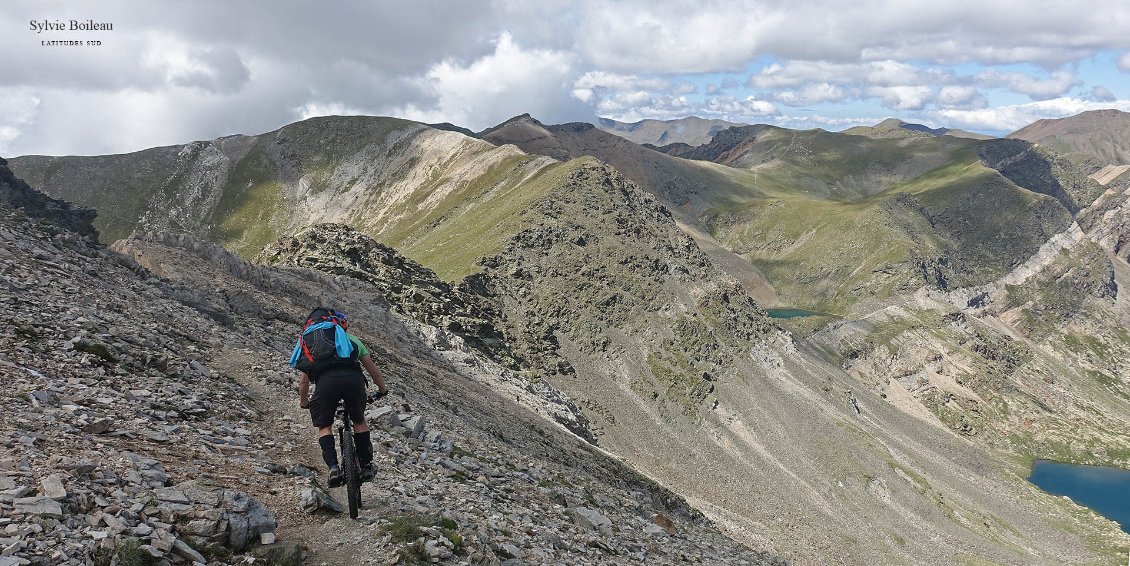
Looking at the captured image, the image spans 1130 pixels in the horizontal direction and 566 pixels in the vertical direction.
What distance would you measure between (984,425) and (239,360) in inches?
8075

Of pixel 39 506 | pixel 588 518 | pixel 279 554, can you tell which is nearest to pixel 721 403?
pixel 588 518

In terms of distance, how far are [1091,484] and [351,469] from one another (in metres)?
226

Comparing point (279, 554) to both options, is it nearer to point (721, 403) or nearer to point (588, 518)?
point (588, 518)

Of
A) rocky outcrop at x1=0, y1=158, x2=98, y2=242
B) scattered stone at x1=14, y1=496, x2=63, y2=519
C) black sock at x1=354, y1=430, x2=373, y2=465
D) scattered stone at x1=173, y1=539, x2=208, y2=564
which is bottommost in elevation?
scattered stone at x1=173, y1=539, x2=208, y2=564

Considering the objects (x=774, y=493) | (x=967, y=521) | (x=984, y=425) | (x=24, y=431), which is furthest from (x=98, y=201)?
(x=984, y=425)

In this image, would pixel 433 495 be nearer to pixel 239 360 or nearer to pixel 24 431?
pixel 24 431

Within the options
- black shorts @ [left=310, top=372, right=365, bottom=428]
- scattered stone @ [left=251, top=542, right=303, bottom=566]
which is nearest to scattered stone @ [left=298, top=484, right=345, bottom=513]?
black shorts @ [left=310, top=372, right=365, bottom=428]

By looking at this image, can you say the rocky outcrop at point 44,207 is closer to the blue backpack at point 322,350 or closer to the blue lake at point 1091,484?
the blue backpack at point 322,350

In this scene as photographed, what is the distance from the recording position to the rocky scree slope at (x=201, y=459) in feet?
34.0

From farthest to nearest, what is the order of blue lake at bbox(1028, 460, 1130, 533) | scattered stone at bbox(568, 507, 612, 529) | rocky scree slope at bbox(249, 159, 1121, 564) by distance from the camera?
blue lake at bbox(1028, 460, 1130, 533) → rocky scree slope at bbox(249, 159, 1121, 564) → scattered stone at bbox(568, 507, 612, 529)

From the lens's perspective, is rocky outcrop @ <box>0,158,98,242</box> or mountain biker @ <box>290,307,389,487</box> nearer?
mountain biker @ <box>290,307,389,487</box>

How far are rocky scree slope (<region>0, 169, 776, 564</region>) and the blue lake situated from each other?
184934 mm

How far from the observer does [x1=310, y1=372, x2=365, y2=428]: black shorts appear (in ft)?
42.6

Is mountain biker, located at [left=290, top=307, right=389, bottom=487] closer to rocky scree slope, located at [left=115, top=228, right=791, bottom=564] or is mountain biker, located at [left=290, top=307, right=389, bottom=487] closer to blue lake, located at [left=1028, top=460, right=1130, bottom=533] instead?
rocky scree slope, located at [left=115, top=228, right=791, bottom=564]
